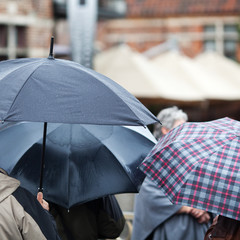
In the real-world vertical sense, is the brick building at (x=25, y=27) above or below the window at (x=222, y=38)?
above

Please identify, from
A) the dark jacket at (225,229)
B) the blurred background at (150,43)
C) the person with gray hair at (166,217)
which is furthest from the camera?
the blurred background at (150,43)

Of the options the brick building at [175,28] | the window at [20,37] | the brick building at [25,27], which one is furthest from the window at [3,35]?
the brick building at [175,28]

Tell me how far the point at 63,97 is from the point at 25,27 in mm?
11137

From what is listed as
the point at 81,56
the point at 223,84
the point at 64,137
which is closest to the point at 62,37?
the point at 223,84

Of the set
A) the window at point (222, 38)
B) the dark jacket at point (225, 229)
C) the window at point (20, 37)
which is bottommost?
the window at point (222, 38)

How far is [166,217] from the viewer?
4.25 metres

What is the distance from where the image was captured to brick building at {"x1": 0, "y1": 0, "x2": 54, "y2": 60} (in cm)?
1338

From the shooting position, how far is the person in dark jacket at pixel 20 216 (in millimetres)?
2625

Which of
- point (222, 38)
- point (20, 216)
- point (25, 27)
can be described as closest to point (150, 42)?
point (222, 38)

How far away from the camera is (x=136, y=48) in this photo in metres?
20.9

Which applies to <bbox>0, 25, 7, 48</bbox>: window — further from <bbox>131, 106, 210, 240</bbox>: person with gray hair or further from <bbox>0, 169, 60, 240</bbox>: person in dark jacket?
<bbox>0, 169, 60, 240</bbox>: person in dark jacket

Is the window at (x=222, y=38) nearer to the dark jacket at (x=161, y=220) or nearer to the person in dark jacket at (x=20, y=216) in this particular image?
the dark jacket at (x=161, y=220)

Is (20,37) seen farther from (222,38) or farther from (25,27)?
(222,38)

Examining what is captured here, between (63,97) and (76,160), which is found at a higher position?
(63,97)
